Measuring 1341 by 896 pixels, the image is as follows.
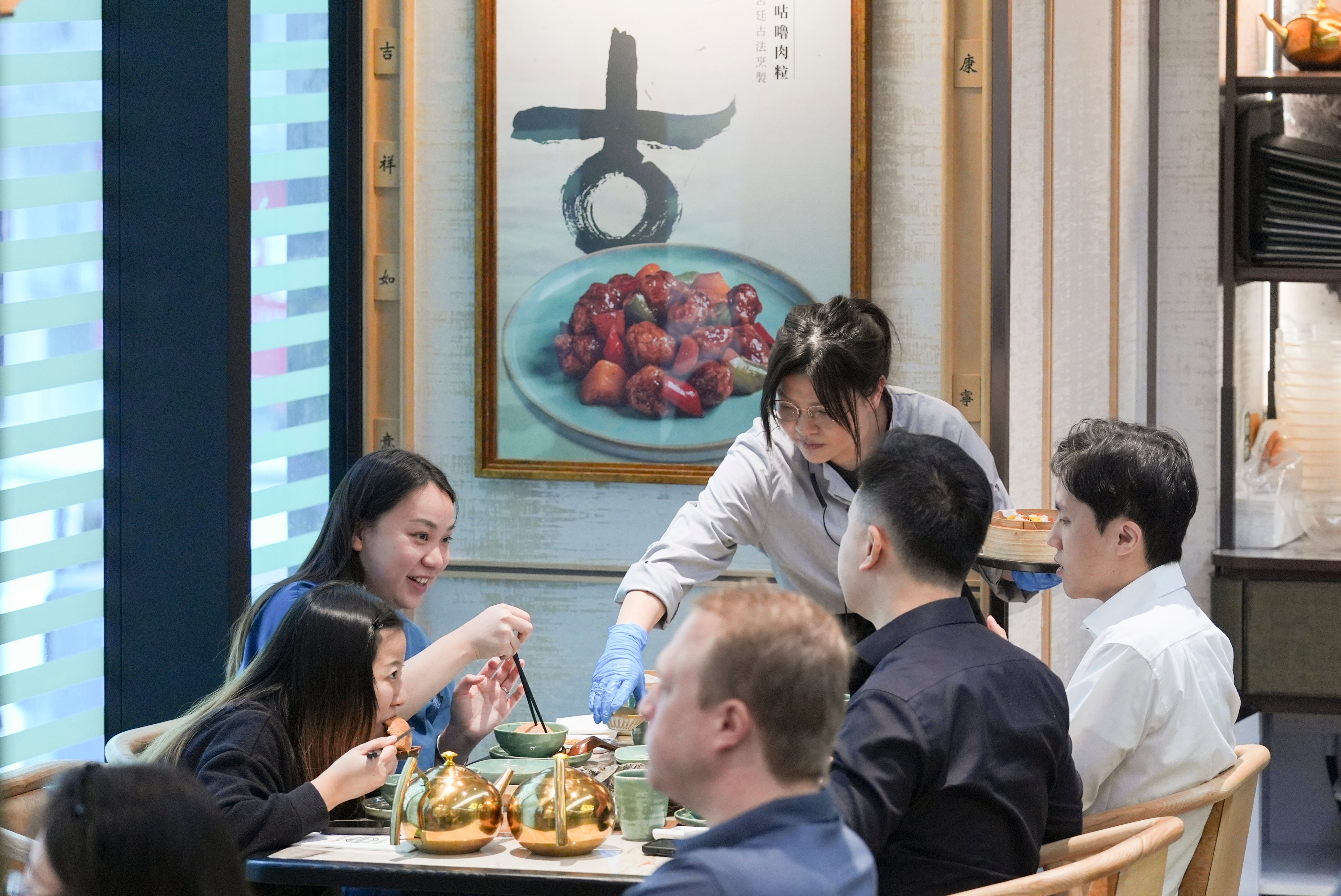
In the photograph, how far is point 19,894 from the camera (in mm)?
1183

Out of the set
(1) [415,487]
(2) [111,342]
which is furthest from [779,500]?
(2) [111,342]

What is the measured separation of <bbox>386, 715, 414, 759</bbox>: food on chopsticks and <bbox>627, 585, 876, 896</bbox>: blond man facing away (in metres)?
0.88

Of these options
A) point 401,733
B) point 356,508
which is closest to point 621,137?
point 356,508

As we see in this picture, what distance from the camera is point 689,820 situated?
187 centimetres

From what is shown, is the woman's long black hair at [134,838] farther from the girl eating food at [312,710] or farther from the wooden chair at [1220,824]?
the wooden chair at [1220,824]

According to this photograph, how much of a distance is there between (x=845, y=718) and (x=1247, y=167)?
2.87 metres

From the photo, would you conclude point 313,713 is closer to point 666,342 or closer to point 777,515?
point 777,515

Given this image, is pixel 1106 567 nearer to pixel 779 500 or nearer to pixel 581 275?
pixel 779 500

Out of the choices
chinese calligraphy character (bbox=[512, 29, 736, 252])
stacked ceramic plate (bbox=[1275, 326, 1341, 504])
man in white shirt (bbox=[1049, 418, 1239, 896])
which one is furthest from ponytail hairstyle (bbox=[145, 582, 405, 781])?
stacked ceramic plate (bbox=[1275, 326, 1341, 504])

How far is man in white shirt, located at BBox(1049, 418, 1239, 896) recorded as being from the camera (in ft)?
6.38

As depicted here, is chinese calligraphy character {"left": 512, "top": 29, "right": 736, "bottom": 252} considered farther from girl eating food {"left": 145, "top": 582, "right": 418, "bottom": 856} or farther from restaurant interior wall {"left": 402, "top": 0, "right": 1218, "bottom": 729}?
girl eating food {"left": 145, "top": 582, "right": 418, "bottom": 856}

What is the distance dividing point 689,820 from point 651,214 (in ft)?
6.41

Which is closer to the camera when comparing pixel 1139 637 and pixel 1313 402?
pixel 1139 637

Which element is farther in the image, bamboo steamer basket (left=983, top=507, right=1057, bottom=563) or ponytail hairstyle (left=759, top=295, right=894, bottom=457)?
bamboo steamer basket (left=983, top=507, right=1057, bottom=563)
